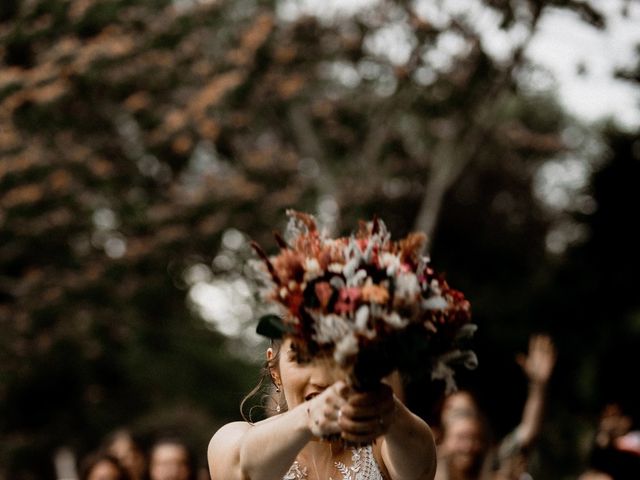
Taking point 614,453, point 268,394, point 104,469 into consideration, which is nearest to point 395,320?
point 268,394

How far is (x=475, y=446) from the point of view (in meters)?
5.56

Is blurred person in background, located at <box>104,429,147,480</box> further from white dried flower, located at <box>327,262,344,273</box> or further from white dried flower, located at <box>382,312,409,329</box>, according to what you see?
white dried flower, located at <box>382,312,409,329</box>

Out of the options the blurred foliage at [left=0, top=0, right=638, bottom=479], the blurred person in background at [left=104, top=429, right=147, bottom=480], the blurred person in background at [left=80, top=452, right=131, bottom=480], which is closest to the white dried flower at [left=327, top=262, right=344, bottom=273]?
the blurred person in background at [left=80, top=452, right=131, bottom=480]

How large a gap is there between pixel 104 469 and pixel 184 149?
27.7ft

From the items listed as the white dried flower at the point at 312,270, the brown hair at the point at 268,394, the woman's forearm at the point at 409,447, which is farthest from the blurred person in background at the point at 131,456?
the white dried flower at the point at 312,270

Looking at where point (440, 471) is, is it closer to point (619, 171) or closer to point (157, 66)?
point (157, 66)

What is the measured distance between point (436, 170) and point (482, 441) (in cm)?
858

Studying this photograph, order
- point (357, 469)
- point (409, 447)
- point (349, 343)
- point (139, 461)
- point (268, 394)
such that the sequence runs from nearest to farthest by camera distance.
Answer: point (349, 343) < point (409, 447) < point (357, 469) < point (268, 394) < point (139, 461)

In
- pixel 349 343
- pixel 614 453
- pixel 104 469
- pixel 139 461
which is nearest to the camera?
pixel 349 343

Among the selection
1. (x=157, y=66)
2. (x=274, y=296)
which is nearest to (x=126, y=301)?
(x=157, y=66)

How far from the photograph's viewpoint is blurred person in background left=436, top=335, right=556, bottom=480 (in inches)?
218

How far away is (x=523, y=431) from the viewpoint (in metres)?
6.02

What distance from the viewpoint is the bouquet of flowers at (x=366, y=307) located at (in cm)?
245

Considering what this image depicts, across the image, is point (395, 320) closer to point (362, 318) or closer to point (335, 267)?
point (362, 318)
